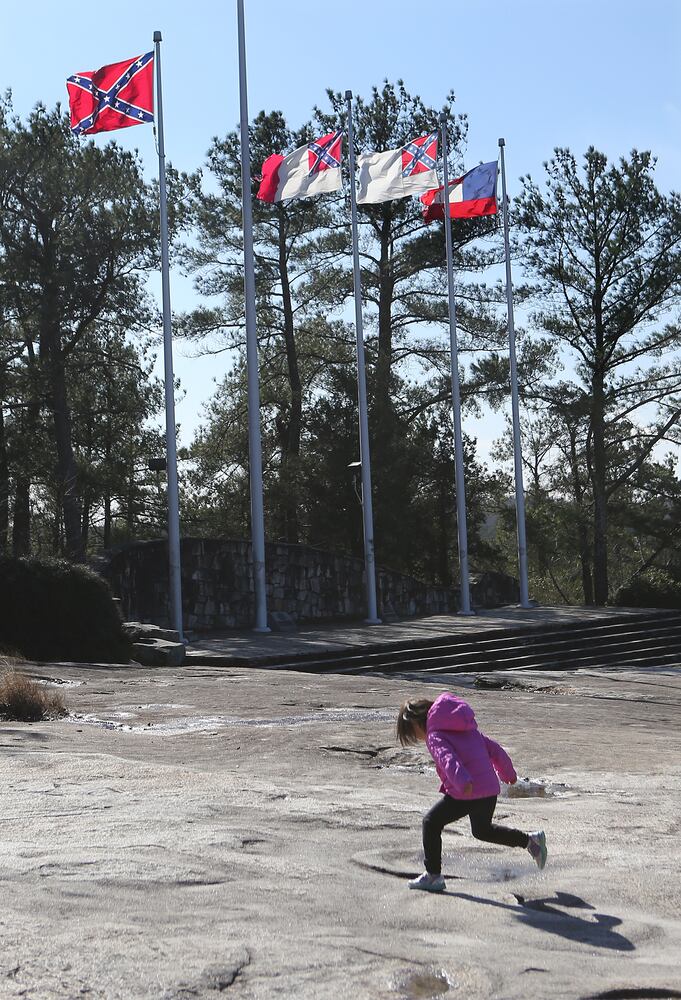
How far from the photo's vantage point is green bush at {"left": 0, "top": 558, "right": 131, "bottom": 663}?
56.6 feet

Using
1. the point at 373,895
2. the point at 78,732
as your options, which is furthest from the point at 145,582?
the point at 373,895

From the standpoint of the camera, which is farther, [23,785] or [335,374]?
[335,374]

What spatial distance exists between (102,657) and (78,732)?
24.4ft

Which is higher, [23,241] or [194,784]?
[23,241]

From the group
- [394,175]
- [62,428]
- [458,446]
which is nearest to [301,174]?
[394,175]

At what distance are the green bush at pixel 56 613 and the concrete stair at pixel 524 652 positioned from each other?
2840 millimetres

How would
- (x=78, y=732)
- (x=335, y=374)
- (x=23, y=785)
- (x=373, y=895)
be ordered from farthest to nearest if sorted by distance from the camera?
(x=335, y=374)
(x=78, y=732)
(x=23, y=785)
(x=373, y=895)

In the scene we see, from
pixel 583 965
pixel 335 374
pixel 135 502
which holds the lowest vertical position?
pixel 583 965

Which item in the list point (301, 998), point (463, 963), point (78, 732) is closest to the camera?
point (301, 998)

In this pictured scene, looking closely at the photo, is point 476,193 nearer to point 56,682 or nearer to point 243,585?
point 243,585

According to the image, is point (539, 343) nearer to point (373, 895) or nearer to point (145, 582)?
point (145, 582)

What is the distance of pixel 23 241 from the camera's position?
29.0m

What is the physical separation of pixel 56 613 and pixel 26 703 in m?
6.45

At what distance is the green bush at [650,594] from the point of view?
3225cm
